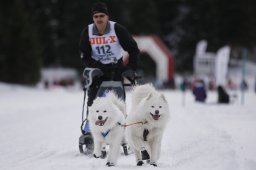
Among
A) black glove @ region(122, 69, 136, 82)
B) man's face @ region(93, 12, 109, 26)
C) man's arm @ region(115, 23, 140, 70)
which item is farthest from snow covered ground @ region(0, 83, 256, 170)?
man's face @ region(93, 12, 109, 26)

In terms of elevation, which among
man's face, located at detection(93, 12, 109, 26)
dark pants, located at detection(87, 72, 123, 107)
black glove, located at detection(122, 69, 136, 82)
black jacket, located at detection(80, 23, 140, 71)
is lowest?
dark pants, located at detection(87, 72, 123, 107)

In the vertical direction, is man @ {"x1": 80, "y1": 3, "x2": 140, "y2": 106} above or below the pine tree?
below

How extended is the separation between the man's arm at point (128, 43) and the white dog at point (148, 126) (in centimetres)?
93

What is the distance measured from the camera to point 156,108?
229 inches

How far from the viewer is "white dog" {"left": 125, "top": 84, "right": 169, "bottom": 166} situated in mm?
5852

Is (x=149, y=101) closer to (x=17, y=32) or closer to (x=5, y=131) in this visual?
(x=5, y=131)

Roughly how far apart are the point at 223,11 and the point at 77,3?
15595 millimetres

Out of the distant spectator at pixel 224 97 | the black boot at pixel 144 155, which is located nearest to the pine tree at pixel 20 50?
the distant spectator at pixel 224 97

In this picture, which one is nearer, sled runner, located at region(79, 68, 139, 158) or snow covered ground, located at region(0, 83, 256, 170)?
snow covered ground, located at region(0, 83, 256, 170)

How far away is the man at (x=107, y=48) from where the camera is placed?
6.75 m

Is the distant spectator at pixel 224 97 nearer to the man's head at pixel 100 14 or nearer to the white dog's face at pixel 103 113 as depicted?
the man's head at pixel 100 14

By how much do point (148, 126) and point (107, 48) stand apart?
1.46 m

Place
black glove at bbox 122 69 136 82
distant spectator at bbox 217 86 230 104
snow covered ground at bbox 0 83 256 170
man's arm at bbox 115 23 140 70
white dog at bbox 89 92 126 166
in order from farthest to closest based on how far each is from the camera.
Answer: distant spectator at bbox 217 86 230 104
man's arm at bbox 115 23 140 70
black glove at bbox 122 69 136 82
snow covered ground at bbox 0 83 256 170
white dog at bbox 89 92 126 166

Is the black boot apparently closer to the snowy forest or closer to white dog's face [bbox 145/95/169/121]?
white dog's face [bbox 145/95/169/121]
